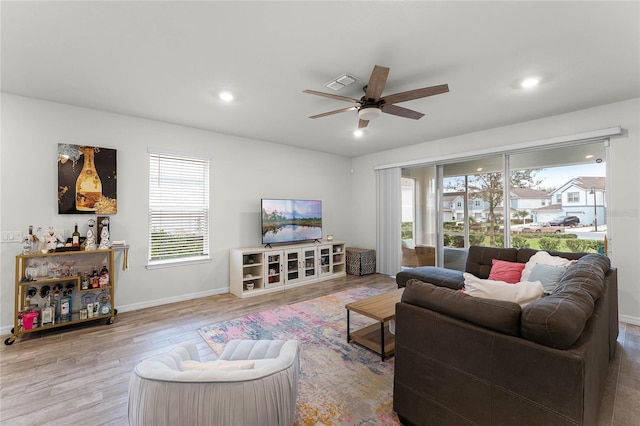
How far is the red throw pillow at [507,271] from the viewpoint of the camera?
318 centimetres

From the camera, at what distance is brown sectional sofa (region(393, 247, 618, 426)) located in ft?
3.91

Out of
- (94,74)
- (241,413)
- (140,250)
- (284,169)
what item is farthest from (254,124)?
(241,413)

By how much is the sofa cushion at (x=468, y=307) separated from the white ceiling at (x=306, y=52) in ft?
5.97

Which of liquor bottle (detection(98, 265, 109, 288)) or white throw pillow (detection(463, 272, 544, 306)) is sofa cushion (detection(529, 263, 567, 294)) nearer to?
white throw pillow (detection(463, 272, 544, 306))

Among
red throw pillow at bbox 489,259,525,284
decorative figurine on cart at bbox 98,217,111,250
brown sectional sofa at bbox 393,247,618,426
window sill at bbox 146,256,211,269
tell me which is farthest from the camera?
window sill at bbox 146,256,211,269

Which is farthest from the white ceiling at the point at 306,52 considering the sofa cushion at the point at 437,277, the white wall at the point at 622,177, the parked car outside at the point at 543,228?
the sofa cushion at the point at 437,277

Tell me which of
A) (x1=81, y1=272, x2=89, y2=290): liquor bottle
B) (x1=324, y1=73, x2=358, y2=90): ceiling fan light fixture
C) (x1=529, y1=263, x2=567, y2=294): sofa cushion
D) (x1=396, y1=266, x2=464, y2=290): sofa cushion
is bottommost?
(x1=396, y1=266, x2=464, y2=290): sofa cushion

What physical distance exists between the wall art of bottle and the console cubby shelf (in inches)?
75.0

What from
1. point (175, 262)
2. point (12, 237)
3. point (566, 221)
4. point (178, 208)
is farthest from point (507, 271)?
point (12, 237)

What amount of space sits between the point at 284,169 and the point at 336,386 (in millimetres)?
4038

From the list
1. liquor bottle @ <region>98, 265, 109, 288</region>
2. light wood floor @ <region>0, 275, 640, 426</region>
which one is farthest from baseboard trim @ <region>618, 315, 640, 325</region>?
liquor bottle @ <region>98, 265, 109, 288</region>

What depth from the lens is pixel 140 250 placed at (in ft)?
12.8

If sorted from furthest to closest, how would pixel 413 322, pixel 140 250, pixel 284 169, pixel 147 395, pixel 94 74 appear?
pixel 284 169 < pixel 140 250 < pixel 94 74 < pixel 413 322 < pixel 147 395

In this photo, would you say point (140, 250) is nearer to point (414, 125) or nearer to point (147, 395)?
point (147, 395)
